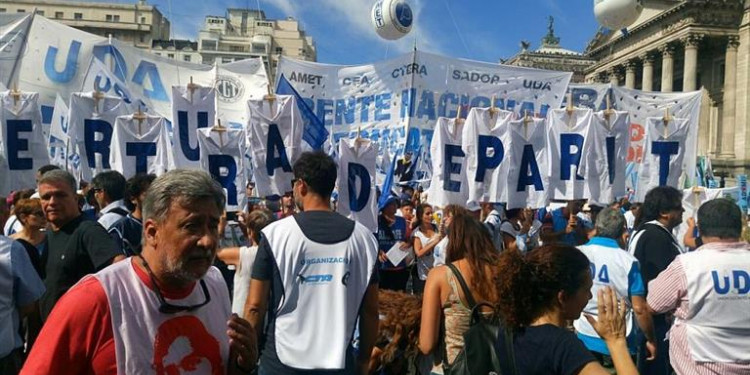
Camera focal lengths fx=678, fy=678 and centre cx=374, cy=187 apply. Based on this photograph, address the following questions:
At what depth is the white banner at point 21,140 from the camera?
8.33 meters

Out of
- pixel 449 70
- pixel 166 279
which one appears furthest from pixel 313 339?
pixel 449 70

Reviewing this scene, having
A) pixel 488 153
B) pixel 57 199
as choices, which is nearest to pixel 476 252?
pixel 57 199

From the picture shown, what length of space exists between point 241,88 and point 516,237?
5.24 metres

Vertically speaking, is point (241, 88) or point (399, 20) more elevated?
point (399, 20)

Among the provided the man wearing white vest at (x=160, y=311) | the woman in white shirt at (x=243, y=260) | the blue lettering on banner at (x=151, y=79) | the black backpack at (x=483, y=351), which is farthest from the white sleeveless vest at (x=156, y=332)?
the blue lettering on banner at (x=151, y=79)

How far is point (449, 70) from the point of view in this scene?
1012cm

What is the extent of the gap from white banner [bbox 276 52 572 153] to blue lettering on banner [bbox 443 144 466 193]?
106cm

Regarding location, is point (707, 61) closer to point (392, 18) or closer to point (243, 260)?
point (392, 18)

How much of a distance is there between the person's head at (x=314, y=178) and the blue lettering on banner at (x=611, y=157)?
648cm

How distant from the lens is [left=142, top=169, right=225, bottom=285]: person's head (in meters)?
2.03

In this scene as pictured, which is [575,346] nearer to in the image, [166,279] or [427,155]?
[166,279]

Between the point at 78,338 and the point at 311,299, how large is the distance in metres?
1.88

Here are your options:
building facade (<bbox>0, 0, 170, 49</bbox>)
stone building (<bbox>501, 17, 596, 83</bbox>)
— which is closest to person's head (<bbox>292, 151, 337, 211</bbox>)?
stone building (<bbox>501, 17, 596, 83</bbox>)

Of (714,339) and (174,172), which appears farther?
(714,339)
